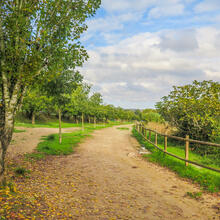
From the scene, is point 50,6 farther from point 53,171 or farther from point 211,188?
point 211,188

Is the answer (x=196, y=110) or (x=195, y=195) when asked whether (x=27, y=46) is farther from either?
(x=196, y=110)

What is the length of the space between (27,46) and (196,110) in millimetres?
11480

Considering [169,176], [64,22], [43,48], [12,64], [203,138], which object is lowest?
[169,176]

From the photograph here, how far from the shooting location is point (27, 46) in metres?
6.38

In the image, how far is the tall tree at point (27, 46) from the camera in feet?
18.5

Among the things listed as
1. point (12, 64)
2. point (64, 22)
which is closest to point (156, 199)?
point (12, 64)

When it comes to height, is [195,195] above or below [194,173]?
below

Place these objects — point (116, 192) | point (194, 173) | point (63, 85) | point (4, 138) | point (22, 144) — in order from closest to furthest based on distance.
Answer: point (4, 138), point (116, 192), point (194, 173), point (63, 85), point (22, 144)

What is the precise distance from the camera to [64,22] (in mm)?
7207

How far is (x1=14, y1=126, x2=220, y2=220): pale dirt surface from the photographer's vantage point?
481 cm

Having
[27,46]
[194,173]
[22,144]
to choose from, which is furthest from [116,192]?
[22,144]

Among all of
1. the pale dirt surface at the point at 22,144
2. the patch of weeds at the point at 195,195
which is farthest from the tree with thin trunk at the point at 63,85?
the patch of weeds at the point at 195,195

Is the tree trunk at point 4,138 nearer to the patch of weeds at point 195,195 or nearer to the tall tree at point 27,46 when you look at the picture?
the tall tree at point 27,46

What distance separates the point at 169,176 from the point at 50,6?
7.78 meters
